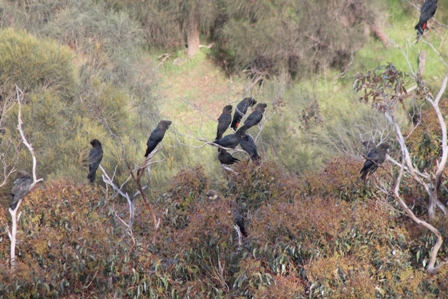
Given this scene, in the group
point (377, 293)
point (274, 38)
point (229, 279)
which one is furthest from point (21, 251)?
point (274, 38)

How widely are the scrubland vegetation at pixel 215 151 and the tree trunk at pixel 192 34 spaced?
82 millimetres

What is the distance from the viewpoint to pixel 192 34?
2570cm

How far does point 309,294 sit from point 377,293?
0.67 m

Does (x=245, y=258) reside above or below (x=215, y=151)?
above

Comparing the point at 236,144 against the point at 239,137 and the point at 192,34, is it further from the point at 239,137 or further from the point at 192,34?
the point at 192,34

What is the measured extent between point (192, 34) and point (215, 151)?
1110 cm

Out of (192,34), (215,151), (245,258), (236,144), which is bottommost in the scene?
(192,34)

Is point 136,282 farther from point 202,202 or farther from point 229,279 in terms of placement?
point 202,202

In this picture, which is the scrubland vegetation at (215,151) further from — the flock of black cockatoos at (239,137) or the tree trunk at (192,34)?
the flock of black cockatoos at (239,137)

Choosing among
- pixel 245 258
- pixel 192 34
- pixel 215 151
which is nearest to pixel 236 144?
pixel 245 258

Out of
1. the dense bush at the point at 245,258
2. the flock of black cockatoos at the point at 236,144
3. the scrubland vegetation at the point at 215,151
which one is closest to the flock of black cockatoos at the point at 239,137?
the flock of black cockatoos at the point at 236,144

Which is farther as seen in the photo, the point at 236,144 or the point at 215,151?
the point at 215,151

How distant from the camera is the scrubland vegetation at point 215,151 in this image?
23.5 feet

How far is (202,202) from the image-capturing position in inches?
351
